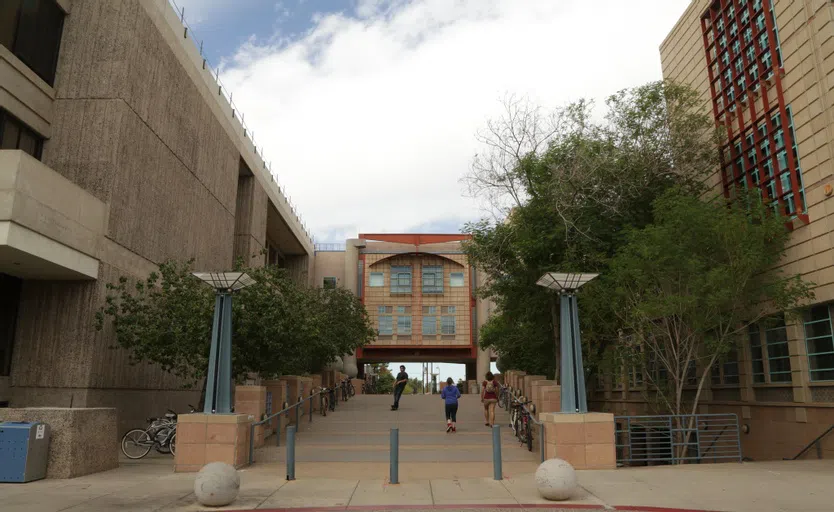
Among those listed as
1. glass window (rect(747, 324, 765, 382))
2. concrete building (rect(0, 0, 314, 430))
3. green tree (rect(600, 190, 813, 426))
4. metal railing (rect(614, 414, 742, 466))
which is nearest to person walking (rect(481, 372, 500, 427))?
metal railing (rect(614, 414, 742, 466))

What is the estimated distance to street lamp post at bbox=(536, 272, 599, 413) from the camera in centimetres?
1270

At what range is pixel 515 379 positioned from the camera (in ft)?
85.0

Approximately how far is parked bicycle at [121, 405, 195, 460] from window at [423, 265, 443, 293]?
37.0 metres

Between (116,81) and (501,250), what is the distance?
41.5 ft

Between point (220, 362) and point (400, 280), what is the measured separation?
132ft

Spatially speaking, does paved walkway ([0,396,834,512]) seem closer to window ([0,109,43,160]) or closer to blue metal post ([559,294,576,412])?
blue metal post ([559,294,576,412])

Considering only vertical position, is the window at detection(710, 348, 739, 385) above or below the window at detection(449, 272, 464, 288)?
below

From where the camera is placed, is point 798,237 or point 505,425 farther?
point 505,425

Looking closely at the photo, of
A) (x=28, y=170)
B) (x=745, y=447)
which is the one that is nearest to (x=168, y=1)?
(x=28, y=170)

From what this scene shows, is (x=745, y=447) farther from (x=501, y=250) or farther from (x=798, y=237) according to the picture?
Result: (x=501, y=250)

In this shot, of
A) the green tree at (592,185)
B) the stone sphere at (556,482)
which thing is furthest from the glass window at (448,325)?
the stone sphere at (556,482)

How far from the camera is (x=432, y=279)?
176 ft

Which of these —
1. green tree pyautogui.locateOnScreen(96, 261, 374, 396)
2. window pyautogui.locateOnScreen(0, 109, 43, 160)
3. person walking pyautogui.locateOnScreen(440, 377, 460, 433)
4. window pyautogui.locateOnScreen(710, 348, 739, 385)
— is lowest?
person walking pyautogui.locateOnScreen(440, 377, 460, 433)

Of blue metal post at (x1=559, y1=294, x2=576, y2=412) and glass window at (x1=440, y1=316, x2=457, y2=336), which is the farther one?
glass window at (x1=440, y1=316, x2=457, y2=336)
